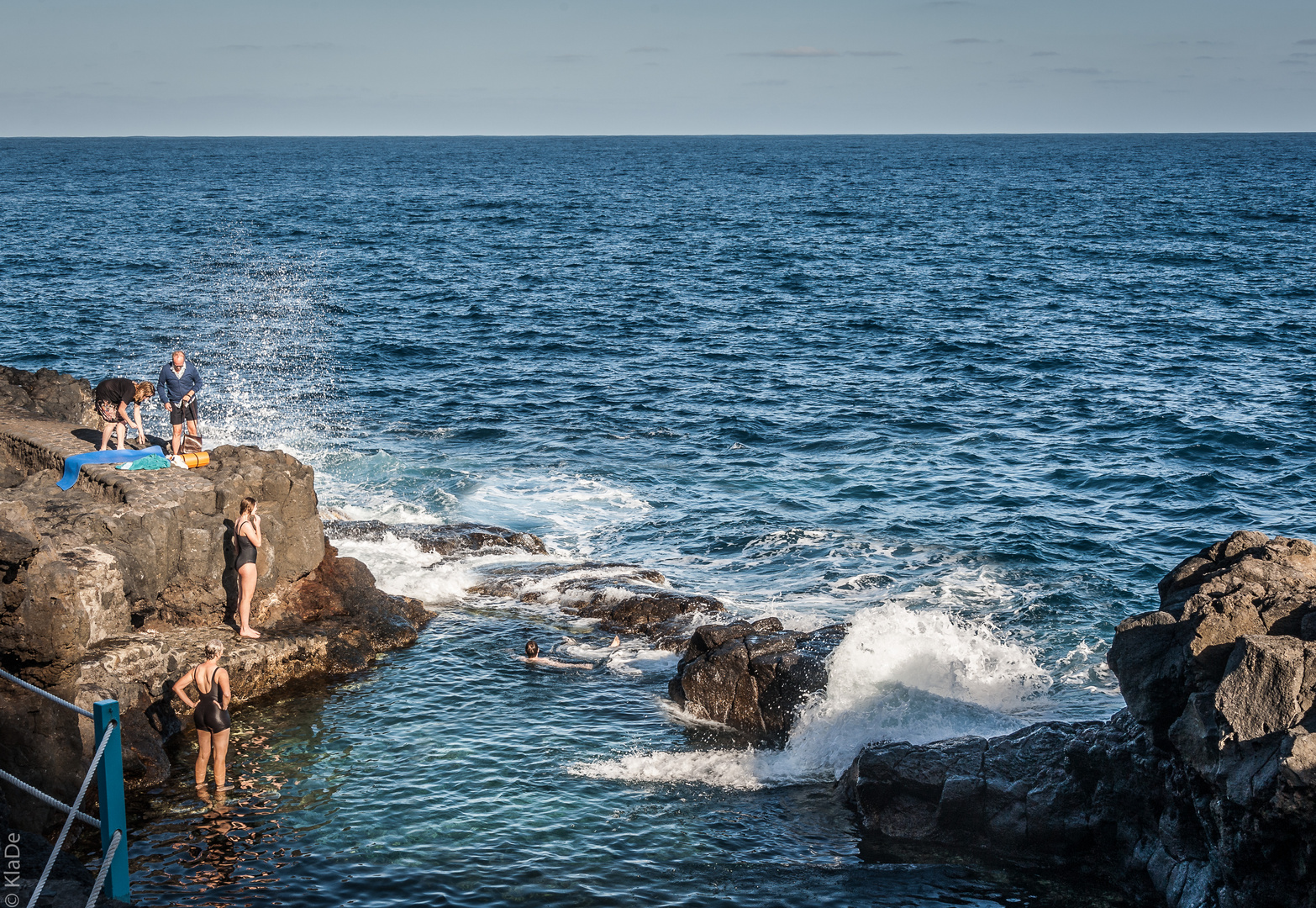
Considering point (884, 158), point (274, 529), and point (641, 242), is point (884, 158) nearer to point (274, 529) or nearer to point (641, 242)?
point (641, 242)

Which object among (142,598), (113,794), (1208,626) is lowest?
(142,598)

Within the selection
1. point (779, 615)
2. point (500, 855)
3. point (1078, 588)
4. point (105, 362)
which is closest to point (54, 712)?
point (500, 855)

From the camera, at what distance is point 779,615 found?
2077 centimetres

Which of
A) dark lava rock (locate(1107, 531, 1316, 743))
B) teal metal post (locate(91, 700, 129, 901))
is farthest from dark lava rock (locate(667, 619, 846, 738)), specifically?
teal metal post (locate(91, 700, 129, 901))

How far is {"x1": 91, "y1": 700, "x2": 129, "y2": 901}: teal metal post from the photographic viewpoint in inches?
362

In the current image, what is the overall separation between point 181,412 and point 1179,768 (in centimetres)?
1889

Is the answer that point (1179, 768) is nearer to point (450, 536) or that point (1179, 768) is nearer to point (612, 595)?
point (612, 595)

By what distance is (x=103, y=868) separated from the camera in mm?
7770

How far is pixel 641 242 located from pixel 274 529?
5930cm

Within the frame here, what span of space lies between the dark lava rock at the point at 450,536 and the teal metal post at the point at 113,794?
14.3 meters

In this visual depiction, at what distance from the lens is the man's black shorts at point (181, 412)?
21156 millimetres

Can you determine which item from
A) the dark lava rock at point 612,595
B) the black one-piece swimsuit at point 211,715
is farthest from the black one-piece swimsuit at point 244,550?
the dark lava rock at point 612,595

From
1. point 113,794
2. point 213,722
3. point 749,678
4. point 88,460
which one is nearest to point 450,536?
point 88,460

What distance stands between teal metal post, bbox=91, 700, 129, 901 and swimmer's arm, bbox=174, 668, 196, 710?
219 inches
